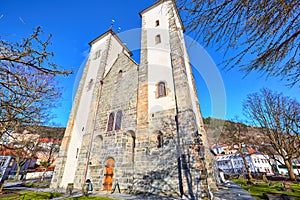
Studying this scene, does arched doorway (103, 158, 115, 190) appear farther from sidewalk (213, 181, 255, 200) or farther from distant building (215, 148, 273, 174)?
distant building (215, 148, 273, 174)

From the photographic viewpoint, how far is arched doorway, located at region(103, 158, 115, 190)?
8958 millimetres

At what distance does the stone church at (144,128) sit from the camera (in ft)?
24.1

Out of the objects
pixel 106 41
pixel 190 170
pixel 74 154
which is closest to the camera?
pixel 190 170

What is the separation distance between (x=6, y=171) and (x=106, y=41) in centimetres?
1572

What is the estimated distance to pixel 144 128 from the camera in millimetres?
9203

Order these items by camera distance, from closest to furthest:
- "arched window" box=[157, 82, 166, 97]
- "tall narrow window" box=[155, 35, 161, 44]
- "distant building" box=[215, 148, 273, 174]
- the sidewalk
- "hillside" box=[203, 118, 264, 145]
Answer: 1. the sidewalk
2. "arched window" box=[157, 82, 166, 97]
3. "tall narrow window" box=[155, 35, 161, 44]
4. "hillside" box=[203, 118, 264, 145]
5. "distant building" box=[215, 148, 273, 174]

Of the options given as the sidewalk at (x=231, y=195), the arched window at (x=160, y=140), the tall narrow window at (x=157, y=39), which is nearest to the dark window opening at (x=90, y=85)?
the tall narrow window at (x=157, y=39)

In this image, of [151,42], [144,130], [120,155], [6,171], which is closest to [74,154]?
[6,171]

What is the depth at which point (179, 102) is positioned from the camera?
8602 mm

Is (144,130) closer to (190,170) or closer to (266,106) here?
(190,170)

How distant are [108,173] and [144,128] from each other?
3778mm

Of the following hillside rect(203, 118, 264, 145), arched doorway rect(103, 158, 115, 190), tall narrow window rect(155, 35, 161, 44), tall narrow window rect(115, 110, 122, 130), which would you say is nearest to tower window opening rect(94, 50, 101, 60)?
tall narrow window rect(155, 35, 161, 44)

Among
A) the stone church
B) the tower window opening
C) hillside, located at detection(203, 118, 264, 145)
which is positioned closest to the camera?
the stone church

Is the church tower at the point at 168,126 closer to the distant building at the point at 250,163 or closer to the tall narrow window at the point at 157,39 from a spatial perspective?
the tall narrow window at the point at 157,39
